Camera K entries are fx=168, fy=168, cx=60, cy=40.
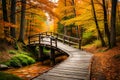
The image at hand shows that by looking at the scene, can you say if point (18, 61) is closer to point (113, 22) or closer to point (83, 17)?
point (83, 17)

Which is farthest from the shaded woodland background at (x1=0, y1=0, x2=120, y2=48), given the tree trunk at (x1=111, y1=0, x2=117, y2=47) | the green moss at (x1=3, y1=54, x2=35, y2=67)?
the green moss at (x1=3, y1=54, x2=35, y2=67)

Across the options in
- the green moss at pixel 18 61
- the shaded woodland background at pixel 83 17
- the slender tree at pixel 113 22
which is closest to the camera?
the slender tree at pixel 113 22

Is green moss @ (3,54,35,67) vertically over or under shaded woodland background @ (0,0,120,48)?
under

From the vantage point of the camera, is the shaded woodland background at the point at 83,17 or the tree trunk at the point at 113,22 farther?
the shaded woodland background at the point at 83,17

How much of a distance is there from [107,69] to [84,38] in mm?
17900

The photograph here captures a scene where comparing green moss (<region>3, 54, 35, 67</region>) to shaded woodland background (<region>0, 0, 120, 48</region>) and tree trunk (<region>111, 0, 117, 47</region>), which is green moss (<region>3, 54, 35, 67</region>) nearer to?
shaded woodland background (<region>0, 0, 120, 48</region>)

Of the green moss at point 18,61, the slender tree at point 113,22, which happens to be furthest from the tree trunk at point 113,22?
the green moss at point 18,61

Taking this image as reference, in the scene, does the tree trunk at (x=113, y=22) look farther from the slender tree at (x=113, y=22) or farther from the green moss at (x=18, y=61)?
the green moss at (x=18, y=61)

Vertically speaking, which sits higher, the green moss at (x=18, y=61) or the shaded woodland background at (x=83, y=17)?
the shaded woodland background at (x=83, y=17)

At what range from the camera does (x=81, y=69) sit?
9.55m

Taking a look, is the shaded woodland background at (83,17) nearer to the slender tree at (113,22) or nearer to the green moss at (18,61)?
the slender tree at (113,22)

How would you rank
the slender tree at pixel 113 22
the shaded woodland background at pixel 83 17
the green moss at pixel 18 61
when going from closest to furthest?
the slender tree at pixel 113 22, the shaded woodland background at pixel 83 17, the green moss at pixel 18 61

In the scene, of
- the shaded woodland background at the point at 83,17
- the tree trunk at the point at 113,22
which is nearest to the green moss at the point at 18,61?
the shaded woodland background at the point at 83,17

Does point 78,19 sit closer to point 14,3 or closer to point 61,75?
point 14,3
